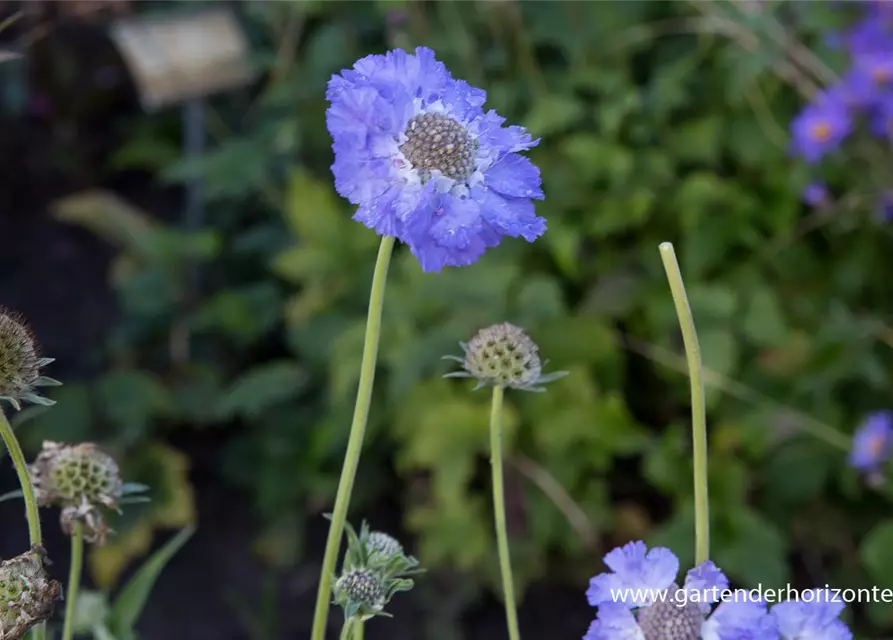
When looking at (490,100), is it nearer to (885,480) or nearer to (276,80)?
(276,80)

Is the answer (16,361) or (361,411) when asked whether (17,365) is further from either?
(361,411)

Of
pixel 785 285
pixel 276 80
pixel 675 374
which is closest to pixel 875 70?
pixel 785 285

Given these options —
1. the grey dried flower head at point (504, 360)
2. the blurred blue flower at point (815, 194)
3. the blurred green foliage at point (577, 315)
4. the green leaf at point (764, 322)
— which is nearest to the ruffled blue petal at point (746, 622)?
the grey dried flower head at point (504, 360)

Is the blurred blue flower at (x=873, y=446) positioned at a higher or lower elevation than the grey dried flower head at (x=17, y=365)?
higher

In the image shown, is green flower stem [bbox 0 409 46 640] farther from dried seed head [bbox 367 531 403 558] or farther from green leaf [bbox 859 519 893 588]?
green leaf [bbox 859 519 893 588]

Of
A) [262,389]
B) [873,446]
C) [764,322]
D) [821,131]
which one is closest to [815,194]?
[821,131]

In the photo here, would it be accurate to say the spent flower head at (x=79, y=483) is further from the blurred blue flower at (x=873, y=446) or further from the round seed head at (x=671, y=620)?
the blurred blue flower at (x=873, y=446)
